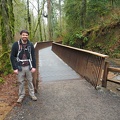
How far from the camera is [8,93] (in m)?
5.36

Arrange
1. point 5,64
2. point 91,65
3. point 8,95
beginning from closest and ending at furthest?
point 8,95 < point 91,65 < point 5,64

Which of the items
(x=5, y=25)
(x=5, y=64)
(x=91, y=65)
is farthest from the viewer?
(x=5, y=64)

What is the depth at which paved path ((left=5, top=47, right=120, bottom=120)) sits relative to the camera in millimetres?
3791

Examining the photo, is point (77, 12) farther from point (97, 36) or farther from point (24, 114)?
point (24, 114)

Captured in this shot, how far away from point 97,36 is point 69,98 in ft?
30.1

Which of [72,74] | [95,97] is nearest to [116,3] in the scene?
[72,74]

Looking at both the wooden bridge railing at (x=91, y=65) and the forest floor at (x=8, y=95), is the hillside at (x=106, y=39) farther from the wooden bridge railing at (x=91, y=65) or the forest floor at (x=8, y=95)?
the forest floor at (x=8, y=95)

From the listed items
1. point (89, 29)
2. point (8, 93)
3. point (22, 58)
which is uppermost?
point (89, 29)

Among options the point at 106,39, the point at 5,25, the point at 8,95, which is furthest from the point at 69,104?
the point at 106,39

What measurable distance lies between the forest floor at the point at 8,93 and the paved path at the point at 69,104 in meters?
0.23

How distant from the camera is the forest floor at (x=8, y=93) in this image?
4.20 metres

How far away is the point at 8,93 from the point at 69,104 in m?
2.14

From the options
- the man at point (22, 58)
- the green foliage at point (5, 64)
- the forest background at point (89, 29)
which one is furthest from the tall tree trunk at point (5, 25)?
the man at point (22, 58)

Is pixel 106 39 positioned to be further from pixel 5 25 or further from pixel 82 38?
pixel 5 25
